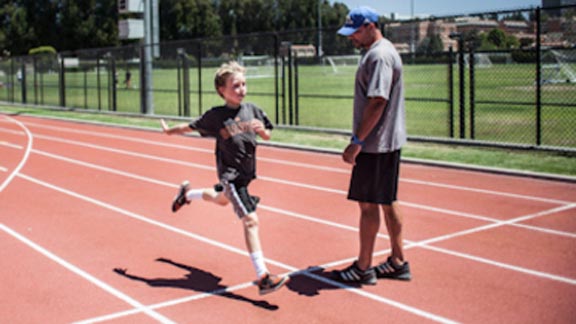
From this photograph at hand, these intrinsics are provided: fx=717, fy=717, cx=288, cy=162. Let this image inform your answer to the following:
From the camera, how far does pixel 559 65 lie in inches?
610

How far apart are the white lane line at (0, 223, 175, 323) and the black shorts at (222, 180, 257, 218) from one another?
3.35ft

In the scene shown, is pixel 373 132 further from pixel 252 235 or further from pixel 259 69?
pixel 259 69

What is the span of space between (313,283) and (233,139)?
1354mm

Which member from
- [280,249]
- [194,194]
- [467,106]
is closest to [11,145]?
[194,194]

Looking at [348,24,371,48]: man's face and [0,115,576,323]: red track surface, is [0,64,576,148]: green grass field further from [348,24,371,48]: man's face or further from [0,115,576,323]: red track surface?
[348,24,371,48]: man's face

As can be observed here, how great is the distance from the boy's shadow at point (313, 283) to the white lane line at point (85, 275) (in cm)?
116

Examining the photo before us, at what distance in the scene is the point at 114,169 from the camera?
511 inches

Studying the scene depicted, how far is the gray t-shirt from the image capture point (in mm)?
5375

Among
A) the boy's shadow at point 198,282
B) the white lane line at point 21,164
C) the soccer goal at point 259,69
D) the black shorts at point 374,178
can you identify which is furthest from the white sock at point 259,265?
the soccer goal at point 259,69

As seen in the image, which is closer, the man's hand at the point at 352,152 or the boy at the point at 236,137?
the man's hand at the point at 352,152

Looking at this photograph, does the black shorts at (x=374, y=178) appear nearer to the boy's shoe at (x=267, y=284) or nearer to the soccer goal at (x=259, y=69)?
the boy's shoe at (x=267, y=284)

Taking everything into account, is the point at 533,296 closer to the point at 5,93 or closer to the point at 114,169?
the point at 114,169

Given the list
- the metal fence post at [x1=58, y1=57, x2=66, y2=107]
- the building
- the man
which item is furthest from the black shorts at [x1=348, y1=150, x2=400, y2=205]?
the metal fence post at [x1=58, y1=57, x2=66, y2=107]

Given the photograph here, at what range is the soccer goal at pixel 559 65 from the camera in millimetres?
14320
